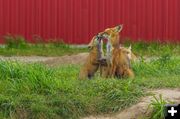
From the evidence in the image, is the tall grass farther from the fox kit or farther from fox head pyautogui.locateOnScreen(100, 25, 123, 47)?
fox head pyautogui.locateOnScreen(100, 25, 123, 47)

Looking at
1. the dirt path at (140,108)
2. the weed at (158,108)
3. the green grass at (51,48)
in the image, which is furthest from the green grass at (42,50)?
the weed at (158,108)

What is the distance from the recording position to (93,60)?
9258mm

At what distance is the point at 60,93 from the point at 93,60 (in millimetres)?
974

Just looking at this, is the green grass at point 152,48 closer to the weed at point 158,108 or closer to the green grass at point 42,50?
the green grass at point 42,50

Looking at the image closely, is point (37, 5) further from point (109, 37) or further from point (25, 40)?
point (109, 37)

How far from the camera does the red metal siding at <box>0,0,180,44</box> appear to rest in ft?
55.9

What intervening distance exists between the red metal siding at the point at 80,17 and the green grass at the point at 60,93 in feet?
25.4

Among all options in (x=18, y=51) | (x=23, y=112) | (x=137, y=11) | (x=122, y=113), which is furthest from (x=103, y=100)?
(x=137, y=11)

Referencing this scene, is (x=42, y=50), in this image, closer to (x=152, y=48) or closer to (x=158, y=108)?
(x=152, y=48)

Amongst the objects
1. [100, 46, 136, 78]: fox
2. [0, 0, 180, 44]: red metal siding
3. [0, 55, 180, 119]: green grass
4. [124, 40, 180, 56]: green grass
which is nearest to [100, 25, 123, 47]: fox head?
[100, 46, 136, 78]: fox

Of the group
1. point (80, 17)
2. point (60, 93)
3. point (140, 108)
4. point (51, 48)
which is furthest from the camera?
point (80, 17)

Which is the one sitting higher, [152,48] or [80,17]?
[80,17]

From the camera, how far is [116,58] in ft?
30.2

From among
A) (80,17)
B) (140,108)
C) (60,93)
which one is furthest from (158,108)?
(80,17)
